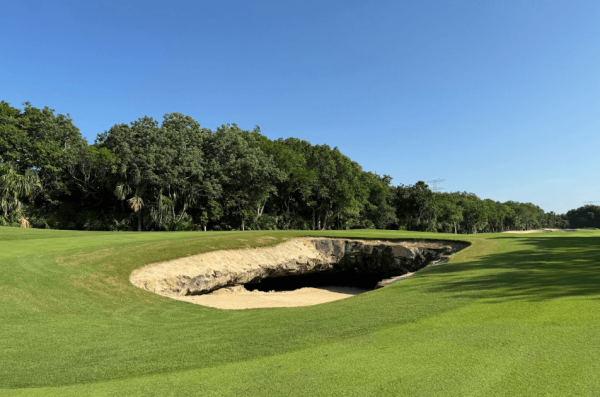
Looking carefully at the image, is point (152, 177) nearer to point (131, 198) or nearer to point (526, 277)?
point (131, 198)

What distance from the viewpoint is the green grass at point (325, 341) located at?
11.4 feet

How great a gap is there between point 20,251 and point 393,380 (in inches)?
625

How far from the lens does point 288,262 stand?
21.3 m

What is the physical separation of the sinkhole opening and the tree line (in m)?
14.5

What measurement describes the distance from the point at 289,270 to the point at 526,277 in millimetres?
15001

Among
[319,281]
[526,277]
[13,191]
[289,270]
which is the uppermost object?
[13,191]

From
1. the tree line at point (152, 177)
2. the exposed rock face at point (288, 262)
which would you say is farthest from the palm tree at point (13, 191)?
the exposed rock face at point (288, 262)

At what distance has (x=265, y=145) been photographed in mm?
46781

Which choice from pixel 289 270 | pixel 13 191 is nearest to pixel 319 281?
pixel 289 270

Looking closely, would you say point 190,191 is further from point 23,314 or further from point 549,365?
point 549,365

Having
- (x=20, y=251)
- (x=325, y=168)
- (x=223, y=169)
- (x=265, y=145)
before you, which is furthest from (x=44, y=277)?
(x=325, y=168)

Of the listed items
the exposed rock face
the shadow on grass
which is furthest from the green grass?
the exposed rock face

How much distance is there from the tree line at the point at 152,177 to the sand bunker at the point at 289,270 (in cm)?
1642

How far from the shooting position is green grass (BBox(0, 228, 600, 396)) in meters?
3.48
